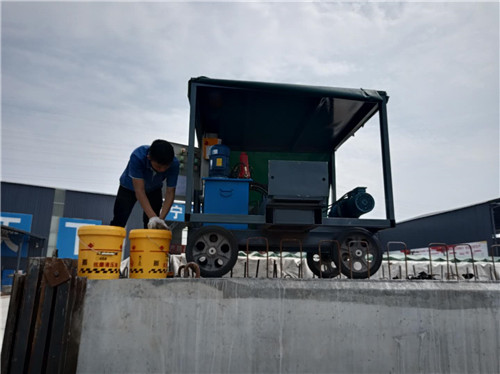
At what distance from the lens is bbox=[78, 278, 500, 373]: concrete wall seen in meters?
2.64

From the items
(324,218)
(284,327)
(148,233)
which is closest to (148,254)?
(148,233)

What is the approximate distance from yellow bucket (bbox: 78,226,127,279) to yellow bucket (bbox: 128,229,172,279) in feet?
0.60

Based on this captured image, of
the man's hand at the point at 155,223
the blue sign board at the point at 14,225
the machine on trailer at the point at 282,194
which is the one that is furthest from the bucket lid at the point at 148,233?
the blue sign board at the point at 14,225

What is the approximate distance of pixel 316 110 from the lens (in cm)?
526

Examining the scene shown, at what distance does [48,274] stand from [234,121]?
12.2 ft

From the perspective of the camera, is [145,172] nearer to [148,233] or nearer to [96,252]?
[148,233]

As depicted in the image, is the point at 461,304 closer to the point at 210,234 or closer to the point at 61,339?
the point at 210,234

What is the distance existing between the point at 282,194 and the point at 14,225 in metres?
21.8

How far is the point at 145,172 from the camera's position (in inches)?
160

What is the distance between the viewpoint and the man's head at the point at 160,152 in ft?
12.0

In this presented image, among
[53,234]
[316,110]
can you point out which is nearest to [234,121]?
[316,110]

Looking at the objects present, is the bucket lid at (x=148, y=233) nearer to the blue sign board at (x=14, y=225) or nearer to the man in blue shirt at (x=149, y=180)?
the man in blue shirt at (x=149, y=180)

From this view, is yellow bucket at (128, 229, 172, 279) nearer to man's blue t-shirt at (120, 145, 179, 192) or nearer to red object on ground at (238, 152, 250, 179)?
man's blue t-shirt at (120, 145, 179, 192)

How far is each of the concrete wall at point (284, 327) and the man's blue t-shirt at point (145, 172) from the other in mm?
1473
